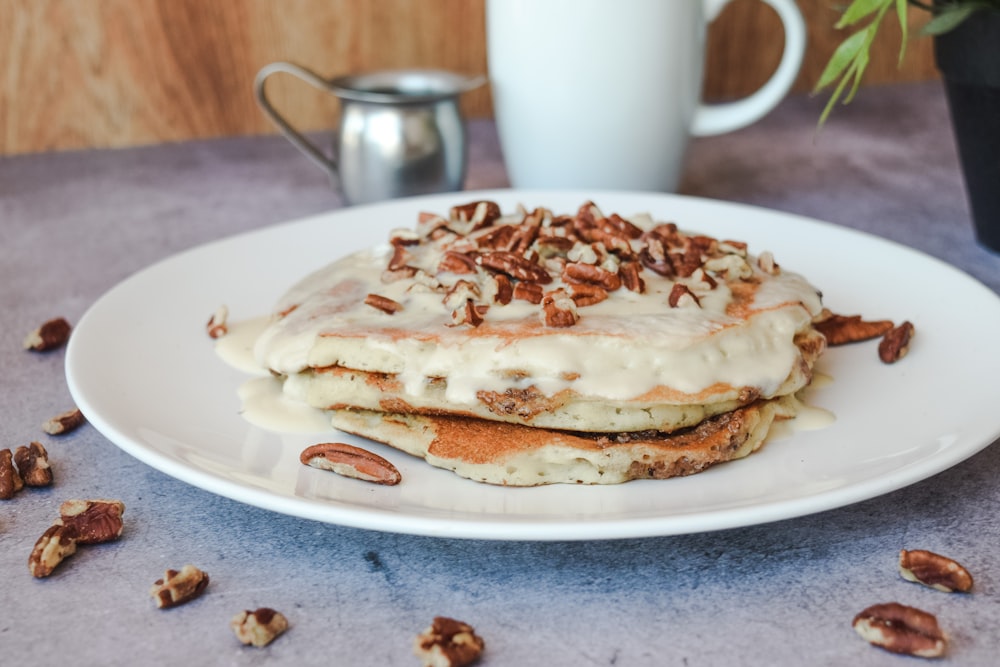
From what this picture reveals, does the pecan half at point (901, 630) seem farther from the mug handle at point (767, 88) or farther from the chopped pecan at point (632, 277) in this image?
the mug handle at point (767, 88)

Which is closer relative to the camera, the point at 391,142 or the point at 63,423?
the point at 63,423

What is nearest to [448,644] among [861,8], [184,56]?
[861,8]

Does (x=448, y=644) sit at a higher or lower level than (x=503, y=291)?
lower

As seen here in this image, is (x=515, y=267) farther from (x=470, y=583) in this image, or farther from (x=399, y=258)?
(x=470, y=583)

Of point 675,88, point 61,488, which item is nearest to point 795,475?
point 61,488

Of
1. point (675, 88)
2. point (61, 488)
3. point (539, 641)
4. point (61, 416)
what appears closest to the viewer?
point (539, 641)

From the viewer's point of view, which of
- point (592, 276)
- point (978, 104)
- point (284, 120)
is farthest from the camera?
point (284, 120)

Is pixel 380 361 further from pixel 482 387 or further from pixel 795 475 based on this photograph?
pixel 795 475
